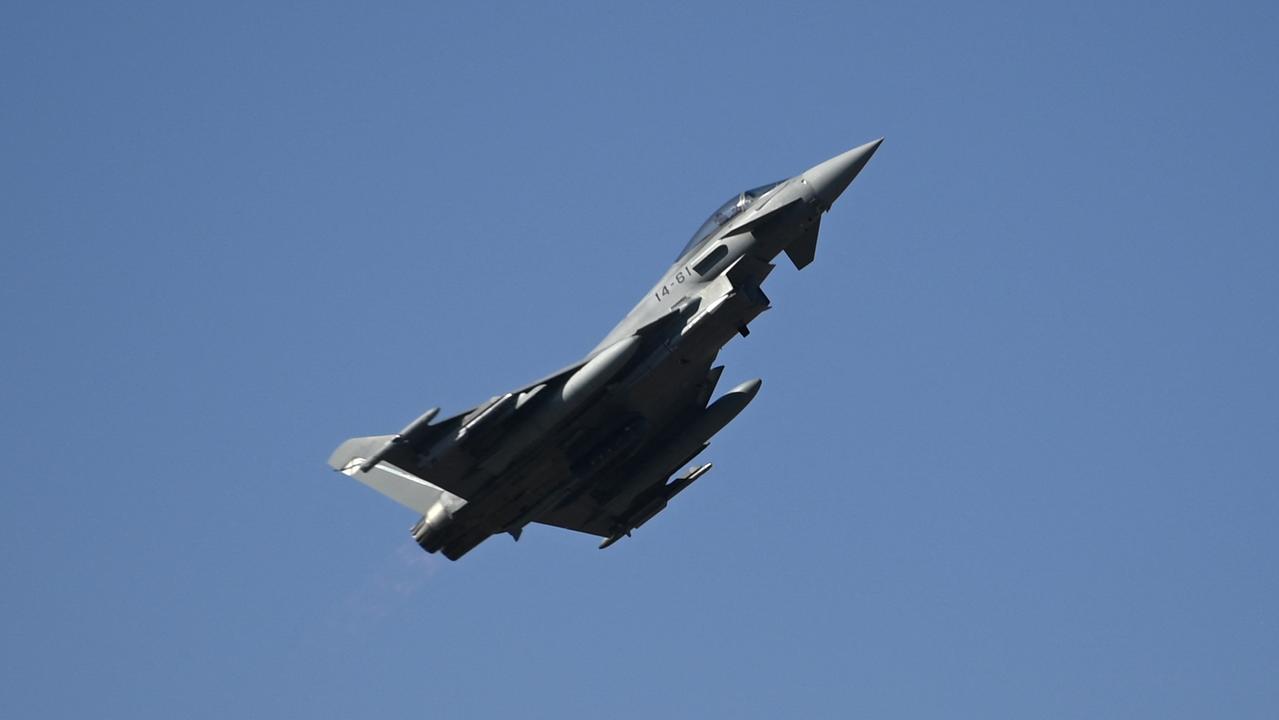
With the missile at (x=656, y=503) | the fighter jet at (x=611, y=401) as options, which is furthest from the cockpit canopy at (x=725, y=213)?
the missile at (x=656, y=503)

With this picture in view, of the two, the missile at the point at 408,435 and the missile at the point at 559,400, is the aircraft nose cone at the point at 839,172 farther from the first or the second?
the missile at the point at 408,435

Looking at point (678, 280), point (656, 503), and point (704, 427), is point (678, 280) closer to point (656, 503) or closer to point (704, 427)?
point (704, 427)

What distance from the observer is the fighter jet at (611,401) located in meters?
26.7

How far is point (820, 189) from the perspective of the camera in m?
27.6

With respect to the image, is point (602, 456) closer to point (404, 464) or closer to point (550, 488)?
point (550, 488)

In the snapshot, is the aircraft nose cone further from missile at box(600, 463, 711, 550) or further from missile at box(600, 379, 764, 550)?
missile at box(600, 463, 711, 550)

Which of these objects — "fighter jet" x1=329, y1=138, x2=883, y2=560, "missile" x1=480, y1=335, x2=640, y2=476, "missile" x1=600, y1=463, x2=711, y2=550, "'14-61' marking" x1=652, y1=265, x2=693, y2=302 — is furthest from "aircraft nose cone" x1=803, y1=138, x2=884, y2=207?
"missile" x1=600, y1=463, x2=711, y2=550

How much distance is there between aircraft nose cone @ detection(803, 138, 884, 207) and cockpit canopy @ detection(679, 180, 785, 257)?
2.66 feet

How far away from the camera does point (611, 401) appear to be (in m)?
27.5

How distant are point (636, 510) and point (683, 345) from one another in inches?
217

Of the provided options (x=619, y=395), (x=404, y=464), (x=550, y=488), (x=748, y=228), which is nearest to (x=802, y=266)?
(x=748, y=228)

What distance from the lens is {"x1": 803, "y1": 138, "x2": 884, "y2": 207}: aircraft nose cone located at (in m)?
27.6

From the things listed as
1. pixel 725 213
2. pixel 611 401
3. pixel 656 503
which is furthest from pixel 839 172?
pixel 656 503

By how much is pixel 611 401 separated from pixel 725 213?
3.90m
